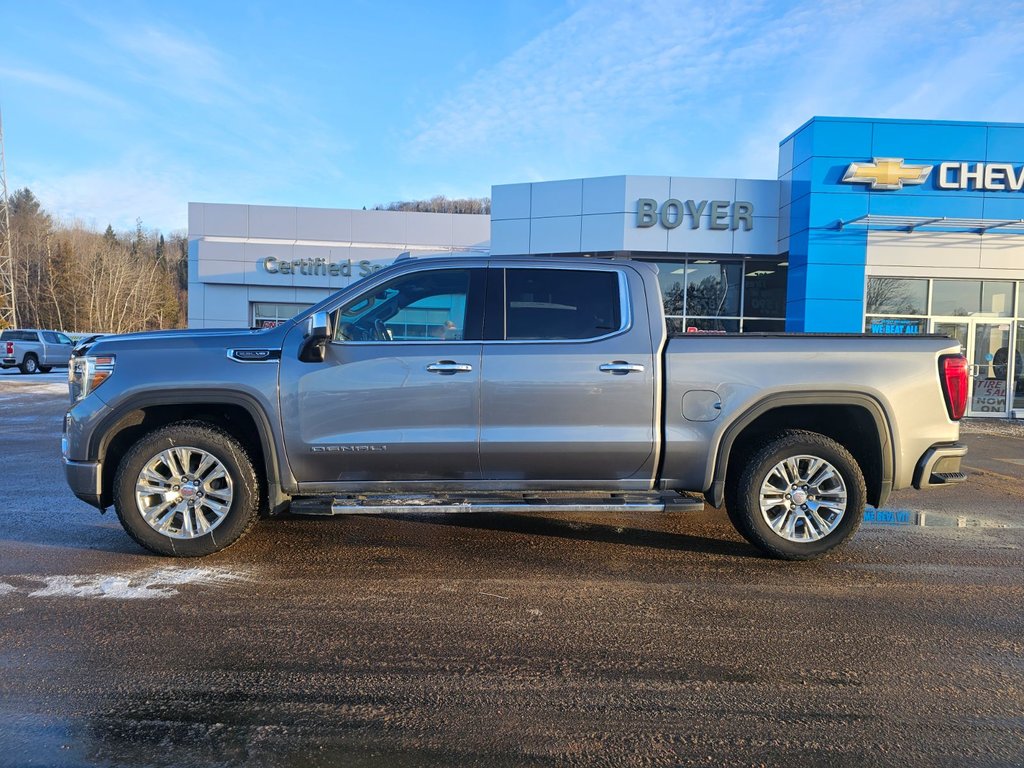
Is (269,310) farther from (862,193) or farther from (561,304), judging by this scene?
(561,304)

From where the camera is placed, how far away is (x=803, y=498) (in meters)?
4.57

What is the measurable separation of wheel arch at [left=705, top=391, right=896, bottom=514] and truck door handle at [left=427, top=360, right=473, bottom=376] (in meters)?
1.86

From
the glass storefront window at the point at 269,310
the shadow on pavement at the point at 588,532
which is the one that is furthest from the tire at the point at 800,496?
the glass storefront window at the point at 269,310

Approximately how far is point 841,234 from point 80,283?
68.6m

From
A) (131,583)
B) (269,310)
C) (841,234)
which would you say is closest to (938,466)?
(131,583)

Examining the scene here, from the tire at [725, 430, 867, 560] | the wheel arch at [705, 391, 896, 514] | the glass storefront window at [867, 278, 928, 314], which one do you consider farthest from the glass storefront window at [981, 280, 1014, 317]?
the tire at [725, 430, 867, 560]

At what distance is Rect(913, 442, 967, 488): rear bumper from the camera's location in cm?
455

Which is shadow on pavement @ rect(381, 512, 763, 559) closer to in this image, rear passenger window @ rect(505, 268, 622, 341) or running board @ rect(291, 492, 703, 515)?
running board @ rect(291, 492, 703, 515)

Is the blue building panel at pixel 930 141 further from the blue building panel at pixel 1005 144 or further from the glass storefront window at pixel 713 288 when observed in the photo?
the glass storefront window at pixel 713 288

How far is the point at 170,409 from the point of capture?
15.0ft

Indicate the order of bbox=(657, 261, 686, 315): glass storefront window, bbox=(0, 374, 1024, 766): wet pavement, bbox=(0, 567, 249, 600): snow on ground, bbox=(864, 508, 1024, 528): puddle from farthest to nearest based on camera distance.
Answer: bbox=(657, 261, 686, 315): glass storefront window < bbox=(864, 508, 1024, 528): puddle < bbox=(0, 567, 249, 600): snow on ground < bbox=(0, 374, 1024, 766): wet pavement

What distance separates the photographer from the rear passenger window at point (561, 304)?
15.0 feet

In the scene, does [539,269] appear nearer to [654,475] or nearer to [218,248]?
[654,475]

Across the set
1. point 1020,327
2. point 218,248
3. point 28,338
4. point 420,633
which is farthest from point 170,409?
point 28,338
